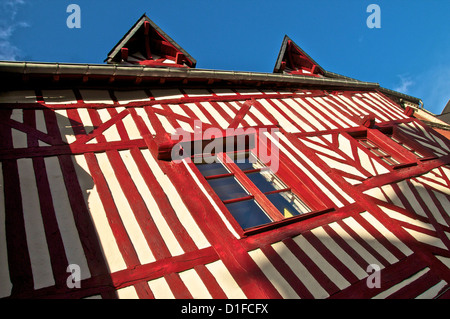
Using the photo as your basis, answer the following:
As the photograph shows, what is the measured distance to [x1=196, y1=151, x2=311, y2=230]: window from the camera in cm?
401

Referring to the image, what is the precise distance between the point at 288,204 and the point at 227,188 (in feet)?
3.02

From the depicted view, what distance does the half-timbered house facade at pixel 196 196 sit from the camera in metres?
2.88

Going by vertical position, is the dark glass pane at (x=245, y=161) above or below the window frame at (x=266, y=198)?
above

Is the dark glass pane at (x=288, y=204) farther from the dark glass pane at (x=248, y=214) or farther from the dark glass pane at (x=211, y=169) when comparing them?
the dark glass pane at (x=211, y=169)

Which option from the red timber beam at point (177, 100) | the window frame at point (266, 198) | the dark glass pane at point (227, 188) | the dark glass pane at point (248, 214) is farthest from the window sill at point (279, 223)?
the red timber beam at point (177, 100)

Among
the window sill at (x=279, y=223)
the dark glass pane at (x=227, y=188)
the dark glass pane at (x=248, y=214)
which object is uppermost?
the dark glass pane at (x=227, y=188)

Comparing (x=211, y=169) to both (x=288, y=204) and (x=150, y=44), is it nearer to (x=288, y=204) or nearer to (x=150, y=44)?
(x=288, y=204)

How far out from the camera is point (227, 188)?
4391 mm

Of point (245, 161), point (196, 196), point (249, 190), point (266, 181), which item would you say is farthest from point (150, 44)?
point (196, 196)

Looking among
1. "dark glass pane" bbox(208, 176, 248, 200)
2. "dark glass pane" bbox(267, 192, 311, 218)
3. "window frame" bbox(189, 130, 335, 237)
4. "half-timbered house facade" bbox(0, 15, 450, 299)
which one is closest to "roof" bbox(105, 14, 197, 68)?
"half-timbered house facade" bbox(0, 15, 450, 299)

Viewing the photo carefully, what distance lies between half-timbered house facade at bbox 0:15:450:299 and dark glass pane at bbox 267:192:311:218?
1.6 inches

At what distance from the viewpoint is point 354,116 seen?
752cm
